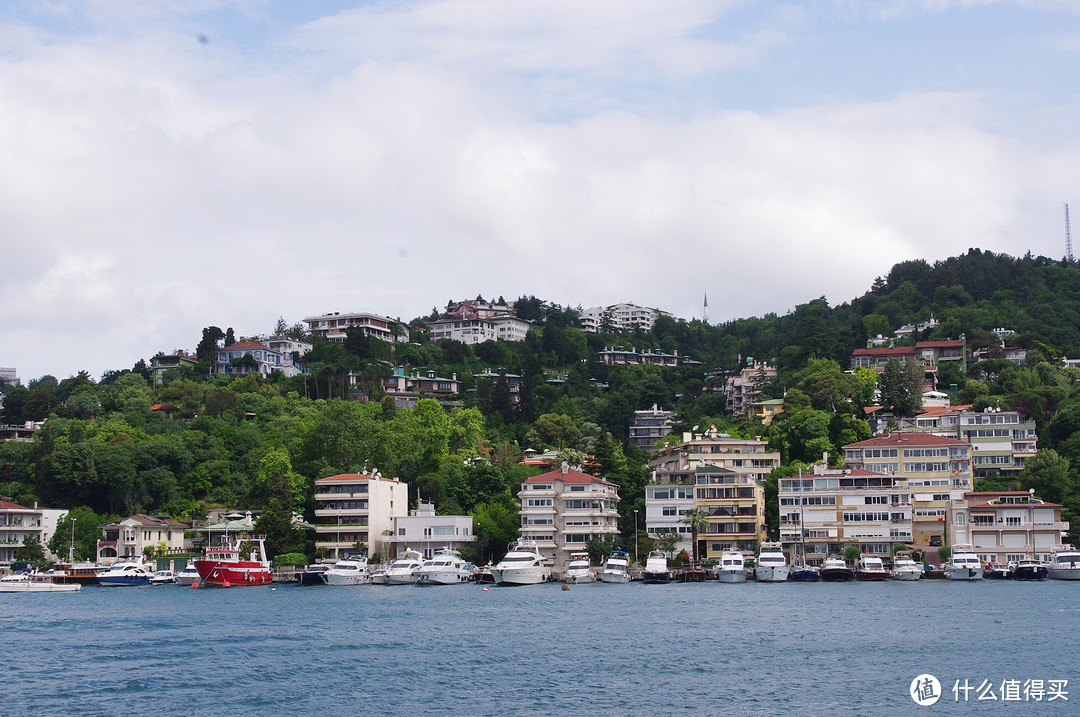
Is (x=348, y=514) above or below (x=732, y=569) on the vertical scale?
above

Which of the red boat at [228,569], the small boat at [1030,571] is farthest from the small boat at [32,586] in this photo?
the small boat at [1030,571]

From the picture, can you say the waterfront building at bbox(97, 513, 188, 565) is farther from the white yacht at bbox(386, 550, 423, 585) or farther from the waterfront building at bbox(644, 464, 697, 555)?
the waterfront building at bbox(644, 464, 697, 555)

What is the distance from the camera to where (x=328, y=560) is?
88375 millimetres

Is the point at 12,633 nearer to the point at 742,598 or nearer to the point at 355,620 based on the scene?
the point at 355,620

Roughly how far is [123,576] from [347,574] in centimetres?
1793

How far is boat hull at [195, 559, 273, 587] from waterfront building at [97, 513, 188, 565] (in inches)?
586

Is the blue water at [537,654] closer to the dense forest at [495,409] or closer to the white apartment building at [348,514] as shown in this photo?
the white apartment building at [348,514]

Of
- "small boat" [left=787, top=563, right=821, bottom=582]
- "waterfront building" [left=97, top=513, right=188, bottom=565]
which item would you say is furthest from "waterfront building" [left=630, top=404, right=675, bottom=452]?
"waterfront building" [left=97, top=513, right=188, bottom=565]

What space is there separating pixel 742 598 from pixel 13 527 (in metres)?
60.7

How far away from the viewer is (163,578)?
3359 inches

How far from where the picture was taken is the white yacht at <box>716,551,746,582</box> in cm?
7800

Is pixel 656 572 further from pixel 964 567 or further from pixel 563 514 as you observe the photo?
pixel 964 567

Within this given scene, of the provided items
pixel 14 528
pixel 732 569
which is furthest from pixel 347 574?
pixel 14 528

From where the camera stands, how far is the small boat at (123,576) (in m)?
84.6
